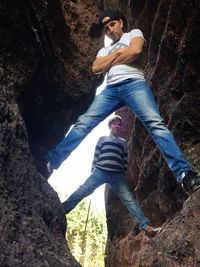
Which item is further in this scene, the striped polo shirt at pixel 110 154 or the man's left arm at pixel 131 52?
the striped polo shirt at pixel 110 154

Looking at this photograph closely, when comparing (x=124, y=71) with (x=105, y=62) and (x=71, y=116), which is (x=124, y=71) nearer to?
(x=105, y=62)

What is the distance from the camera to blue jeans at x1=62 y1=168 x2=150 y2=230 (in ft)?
22.9

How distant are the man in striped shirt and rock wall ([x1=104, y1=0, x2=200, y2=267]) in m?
0.72

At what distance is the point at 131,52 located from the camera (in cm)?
520

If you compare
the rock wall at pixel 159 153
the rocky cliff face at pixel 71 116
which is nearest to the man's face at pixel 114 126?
the rocky cliff face at pixel 71 116

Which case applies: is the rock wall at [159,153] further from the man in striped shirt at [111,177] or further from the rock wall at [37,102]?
the rock wall at [37,102]

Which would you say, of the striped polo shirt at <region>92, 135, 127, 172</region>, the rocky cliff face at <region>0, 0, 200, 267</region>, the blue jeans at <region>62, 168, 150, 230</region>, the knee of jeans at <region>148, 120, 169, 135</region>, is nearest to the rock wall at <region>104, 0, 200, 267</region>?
the rocky cliff face at <region>0, 0, 200, 267</region>

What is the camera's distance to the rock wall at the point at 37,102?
12.3ft

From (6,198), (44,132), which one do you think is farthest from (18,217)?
(44,132)

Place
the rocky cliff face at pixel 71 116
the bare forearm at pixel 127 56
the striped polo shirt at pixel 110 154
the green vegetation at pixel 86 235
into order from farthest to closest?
1. the green vegetation at pixel 86 235
2. the striped polo shirt at pixel 110 154
3. the bare forearm at pixel 127 56
4. the rocky cliff face at pixel 71 116

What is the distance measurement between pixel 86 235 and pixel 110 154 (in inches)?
1026

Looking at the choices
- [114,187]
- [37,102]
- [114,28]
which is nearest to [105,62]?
[114,28]

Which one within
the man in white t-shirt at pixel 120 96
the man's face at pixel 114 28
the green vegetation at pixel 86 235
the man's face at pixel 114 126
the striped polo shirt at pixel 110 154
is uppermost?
the man's face at pixel 114 28

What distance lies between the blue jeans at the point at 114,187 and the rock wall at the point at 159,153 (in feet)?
2.02
